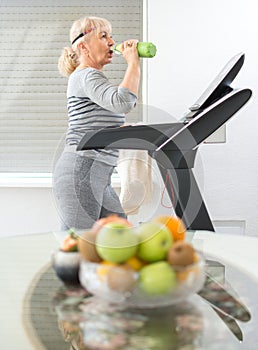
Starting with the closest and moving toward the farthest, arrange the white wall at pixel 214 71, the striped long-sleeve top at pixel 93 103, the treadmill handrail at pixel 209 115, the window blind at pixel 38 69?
the treadmill handrail at pixel 209 115 → the striped long-sleeve top at pixel 93 103 → the white wall at pixel 214 71 → the window blind at pixel 38 69

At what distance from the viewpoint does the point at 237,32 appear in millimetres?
3434

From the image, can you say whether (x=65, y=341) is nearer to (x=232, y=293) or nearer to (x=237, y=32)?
(x=232, y=293)

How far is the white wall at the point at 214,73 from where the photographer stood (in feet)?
11.2

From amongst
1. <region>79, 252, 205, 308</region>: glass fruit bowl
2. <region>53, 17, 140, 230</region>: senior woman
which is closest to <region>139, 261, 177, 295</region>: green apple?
<region>79, 252, 205, 308</region>: glass fruit bowl

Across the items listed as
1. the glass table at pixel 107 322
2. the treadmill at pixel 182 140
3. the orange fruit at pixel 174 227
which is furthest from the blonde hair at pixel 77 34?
the orange fruit at pixel 174 227

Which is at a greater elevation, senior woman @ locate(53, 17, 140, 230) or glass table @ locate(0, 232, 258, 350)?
senior woman @ locate(53, 17, 140, 230)

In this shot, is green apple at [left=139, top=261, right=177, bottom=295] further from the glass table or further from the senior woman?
the senior woman

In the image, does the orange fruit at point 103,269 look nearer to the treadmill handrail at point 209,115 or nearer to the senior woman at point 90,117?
the senior woman at point 90,117

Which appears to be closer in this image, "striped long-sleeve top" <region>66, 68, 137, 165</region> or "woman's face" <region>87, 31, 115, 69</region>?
"striped long-sleeve top" <region>66, 68, 137, 165</region>

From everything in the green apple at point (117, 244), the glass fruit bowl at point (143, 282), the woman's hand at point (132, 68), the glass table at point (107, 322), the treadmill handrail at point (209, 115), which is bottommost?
the glass table at point (107, 322)

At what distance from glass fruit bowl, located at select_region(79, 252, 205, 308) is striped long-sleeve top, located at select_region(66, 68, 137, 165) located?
1.37 metres

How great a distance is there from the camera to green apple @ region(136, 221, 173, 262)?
1.02 m

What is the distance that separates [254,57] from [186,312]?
2604mm

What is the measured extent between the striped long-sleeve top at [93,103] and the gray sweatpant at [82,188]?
14cm
